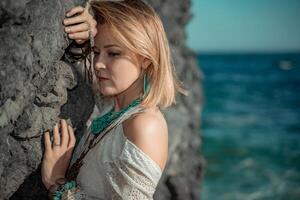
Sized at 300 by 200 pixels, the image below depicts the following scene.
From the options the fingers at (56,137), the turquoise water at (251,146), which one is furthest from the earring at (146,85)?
the turquoise water at (251,146)

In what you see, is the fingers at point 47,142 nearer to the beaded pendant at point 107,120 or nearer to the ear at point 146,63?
the beaded pendant at point 107,120

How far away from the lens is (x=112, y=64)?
8.79 feet

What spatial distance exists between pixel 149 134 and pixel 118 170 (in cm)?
27

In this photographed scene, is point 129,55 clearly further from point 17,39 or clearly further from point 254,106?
point 254,106

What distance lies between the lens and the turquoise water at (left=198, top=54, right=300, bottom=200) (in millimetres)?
16297

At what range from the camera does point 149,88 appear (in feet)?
9.03

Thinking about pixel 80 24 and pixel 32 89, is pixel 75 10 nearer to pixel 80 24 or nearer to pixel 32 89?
pixel 80 24

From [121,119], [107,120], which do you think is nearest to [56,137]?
[107,120]

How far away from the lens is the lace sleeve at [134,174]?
94.2 inches

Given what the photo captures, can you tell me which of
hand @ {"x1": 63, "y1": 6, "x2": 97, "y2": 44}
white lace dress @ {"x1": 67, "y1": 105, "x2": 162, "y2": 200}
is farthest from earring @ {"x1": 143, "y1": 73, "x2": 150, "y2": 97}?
hand @ {"x1": 63, "y1": 6, "x2": 97, "y2": 44}

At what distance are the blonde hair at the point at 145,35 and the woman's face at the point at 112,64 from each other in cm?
8

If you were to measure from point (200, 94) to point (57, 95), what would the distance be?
852cm

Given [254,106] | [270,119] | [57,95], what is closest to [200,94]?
[57,95]

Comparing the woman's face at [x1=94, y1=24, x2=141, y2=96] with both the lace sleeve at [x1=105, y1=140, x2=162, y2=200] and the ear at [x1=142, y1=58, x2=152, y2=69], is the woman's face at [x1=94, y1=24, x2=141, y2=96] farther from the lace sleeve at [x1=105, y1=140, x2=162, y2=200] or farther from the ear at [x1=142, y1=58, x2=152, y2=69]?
the lace sleeve at [x1=105, y1=140, x2=162, y2=200]
